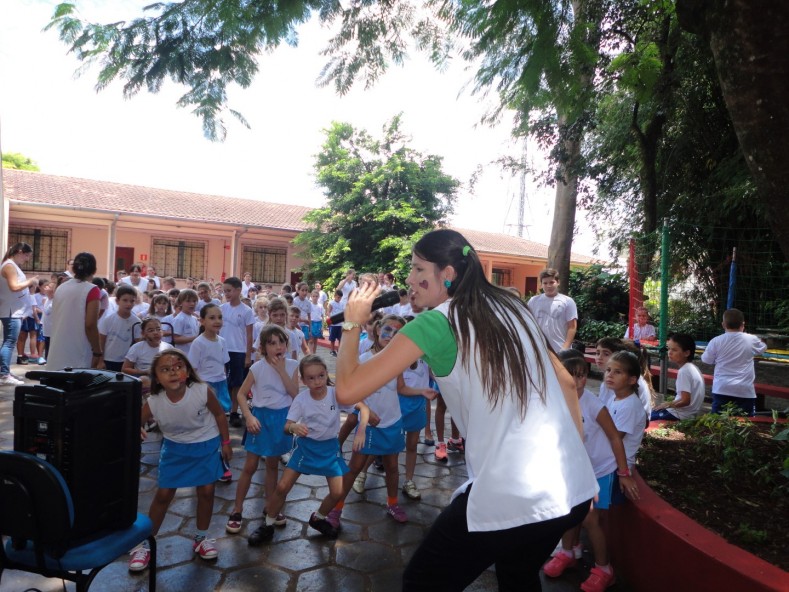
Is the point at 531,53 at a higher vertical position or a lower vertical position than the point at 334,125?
lower

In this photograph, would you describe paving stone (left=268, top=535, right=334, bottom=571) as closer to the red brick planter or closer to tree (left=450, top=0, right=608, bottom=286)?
the red brick planter

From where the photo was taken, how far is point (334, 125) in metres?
22.5

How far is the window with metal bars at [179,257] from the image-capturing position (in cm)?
2250

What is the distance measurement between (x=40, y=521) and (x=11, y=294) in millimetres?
6680

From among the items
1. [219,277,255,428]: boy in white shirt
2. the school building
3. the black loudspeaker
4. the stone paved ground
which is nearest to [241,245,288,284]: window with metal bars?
the school building

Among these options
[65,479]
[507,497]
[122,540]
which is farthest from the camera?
[122,540]

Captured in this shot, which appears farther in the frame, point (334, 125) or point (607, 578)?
point (334, 125)

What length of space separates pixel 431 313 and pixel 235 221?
22.3m

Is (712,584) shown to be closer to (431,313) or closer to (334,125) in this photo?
(431,313)

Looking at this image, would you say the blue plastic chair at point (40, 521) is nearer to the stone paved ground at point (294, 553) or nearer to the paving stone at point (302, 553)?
the stone paved ground at point (294, 553)

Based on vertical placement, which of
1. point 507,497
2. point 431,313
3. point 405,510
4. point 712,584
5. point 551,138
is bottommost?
point 405,510

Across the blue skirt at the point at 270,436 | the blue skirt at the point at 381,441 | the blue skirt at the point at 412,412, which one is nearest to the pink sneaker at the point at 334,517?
the blue skirt at the point at 381,441

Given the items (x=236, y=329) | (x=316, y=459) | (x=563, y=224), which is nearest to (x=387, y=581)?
(x=316, y=459)

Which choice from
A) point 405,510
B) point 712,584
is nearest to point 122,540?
point 405,510
